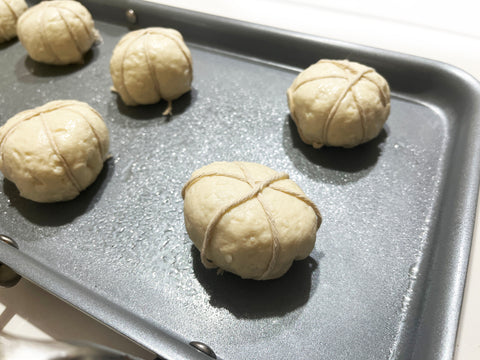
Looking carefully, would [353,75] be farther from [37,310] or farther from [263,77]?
[37,310]

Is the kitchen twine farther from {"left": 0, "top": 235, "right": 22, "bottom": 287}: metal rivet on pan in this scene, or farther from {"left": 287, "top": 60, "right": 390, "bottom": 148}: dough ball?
{"left": 0, "top": 235, "right": 22, "bottom": 287}: metal rivet on pan

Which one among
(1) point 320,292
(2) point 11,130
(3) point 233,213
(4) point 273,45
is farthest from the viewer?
(4) point 273,45

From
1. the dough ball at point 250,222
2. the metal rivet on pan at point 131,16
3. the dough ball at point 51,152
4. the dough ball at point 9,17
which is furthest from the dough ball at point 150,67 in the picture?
the dough ball at point 9,17

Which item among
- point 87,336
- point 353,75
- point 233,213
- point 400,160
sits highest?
point 353,75

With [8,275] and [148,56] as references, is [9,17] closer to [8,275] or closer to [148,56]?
[148,56]

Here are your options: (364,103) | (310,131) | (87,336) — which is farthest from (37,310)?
(364,103)

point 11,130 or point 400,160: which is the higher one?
point 11,130
